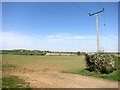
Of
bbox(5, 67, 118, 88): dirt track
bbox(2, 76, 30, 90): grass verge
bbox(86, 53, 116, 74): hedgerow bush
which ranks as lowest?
bbox(5, 67, 118, 88): dirt track

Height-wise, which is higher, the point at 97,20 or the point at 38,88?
the point at 97,20

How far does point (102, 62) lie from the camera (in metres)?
23.6

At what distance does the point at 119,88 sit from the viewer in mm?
16875

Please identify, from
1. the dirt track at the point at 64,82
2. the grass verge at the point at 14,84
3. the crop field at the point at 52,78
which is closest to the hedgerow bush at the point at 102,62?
the crop field at the point at 52,78

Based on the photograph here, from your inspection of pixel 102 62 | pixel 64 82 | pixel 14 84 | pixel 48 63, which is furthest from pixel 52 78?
pixel 48 63

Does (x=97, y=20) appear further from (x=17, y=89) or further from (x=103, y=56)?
(x=17, y=89)

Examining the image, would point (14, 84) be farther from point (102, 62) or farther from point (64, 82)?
point (102, 62)

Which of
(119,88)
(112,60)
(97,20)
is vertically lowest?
(119,88)

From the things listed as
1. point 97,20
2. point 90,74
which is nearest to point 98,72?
point 90,74

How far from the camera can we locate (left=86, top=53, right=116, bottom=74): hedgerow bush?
926 inches

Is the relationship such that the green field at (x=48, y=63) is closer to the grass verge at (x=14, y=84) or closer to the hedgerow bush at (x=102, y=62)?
the hedgerow bush at (x=102, y=62)

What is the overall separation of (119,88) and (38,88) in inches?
236

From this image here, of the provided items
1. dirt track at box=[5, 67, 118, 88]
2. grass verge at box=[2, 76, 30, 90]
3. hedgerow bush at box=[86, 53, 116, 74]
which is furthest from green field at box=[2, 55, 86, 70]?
grass verge at box=[2, 76, 30, 90]

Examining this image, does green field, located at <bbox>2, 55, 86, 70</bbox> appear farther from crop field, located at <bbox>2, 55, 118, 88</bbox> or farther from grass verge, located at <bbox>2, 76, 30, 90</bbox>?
grass verge, located at <bbox>2, 76, 30, 90</bbox>
